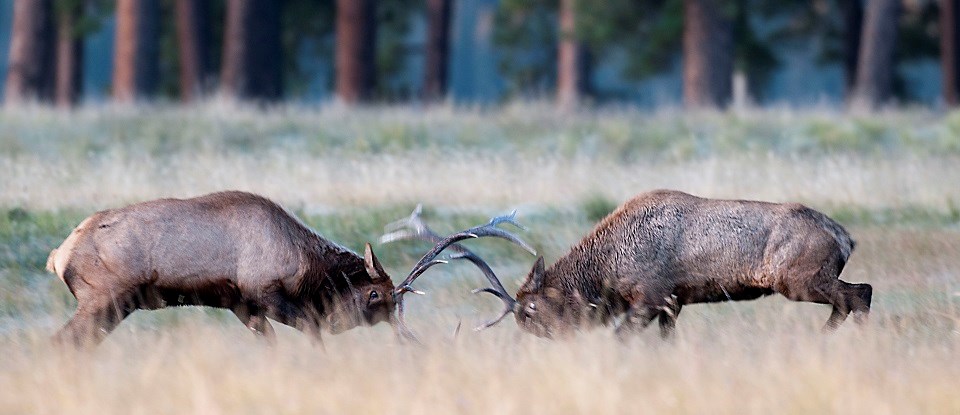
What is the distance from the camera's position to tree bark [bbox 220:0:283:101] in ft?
86.9

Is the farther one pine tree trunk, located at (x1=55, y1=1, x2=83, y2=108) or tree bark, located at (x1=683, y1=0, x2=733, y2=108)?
pine tree trunk, located at (x1=55, y1=1, x2=83, y2=108)

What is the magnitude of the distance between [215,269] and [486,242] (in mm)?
4829

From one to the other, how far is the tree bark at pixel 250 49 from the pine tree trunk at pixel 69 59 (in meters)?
4.42

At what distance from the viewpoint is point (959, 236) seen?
526 inches

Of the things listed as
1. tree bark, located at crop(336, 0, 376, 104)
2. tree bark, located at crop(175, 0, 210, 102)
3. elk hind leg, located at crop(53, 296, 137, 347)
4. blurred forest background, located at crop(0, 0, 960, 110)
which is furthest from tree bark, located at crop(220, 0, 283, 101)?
elk hind leg, located at crop(53, 296, 137, 347)

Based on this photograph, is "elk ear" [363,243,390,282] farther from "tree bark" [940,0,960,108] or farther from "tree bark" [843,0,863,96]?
"tree bark" [843,0,863,96]

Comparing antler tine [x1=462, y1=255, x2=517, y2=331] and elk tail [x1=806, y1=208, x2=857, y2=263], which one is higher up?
elk tail [x1=806, y1=208, x2=857, y2=263]

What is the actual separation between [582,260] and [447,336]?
3.05 feet

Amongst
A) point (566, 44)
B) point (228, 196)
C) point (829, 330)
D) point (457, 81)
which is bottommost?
point (457, 81)

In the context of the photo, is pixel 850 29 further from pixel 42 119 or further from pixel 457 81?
pixel 457 81

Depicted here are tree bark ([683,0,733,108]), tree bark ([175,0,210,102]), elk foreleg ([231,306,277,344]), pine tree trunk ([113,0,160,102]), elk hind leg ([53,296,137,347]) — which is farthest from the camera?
tree bark ([175,0,210,102])

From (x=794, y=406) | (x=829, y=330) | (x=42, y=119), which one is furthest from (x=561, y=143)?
(x=794, y=406)

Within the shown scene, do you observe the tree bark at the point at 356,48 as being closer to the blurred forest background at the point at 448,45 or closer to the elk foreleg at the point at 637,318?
the blurred forest background at the point at 448,45

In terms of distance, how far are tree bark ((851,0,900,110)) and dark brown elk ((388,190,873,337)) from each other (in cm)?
1777
